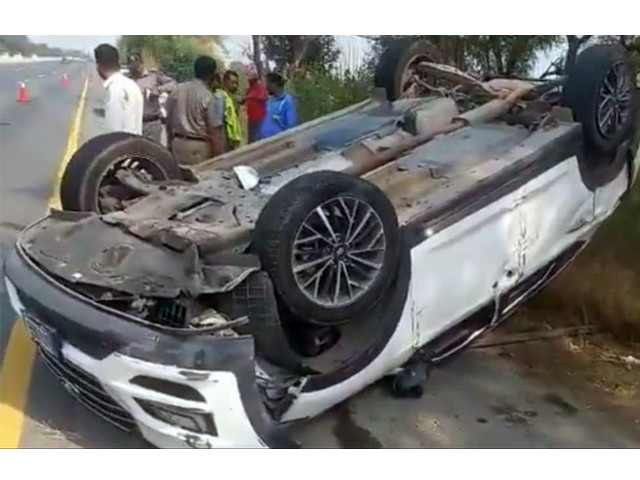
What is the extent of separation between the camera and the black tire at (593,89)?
3.97 m

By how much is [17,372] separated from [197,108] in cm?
161

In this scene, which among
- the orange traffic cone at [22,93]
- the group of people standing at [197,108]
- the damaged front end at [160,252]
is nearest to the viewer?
the damaged front end at [160,252]

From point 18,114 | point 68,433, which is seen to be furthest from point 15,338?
point 18,114

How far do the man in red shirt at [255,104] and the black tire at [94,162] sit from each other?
0.81 m

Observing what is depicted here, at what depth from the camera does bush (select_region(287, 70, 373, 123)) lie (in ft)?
14.9

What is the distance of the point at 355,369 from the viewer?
132 inches

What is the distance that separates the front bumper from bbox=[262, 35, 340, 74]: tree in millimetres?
1265

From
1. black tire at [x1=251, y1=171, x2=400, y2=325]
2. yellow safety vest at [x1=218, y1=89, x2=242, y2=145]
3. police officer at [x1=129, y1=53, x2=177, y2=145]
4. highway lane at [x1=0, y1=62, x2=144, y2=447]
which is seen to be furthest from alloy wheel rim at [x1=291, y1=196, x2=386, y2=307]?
yellow safety vest at [x1=218, y1=89, x2=242, y2=145]

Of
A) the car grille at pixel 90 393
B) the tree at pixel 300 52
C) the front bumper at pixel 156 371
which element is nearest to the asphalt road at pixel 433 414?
the car grille at pixel 90 393

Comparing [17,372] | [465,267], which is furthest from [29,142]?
[465,267]

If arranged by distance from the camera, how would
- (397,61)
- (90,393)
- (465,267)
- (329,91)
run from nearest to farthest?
(90,393) → (465,267) → (397,61) → (329,91)

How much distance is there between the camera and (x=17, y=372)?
152 inches

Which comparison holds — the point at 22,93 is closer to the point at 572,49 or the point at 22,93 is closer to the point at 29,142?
the point at 29,142

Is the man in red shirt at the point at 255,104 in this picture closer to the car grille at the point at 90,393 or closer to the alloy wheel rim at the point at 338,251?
the alloy wheel rim at the point at 338,251
